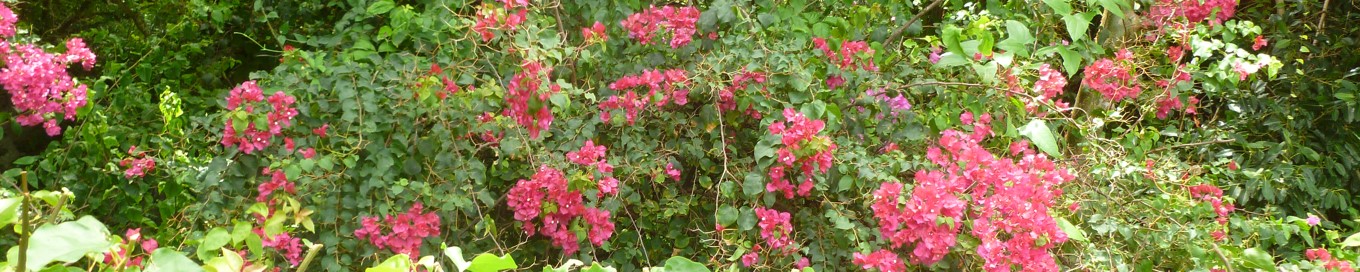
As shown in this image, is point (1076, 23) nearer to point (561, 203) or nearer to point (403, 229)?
point (561, 203)

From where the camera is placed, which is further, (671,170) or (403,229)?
(671,170)

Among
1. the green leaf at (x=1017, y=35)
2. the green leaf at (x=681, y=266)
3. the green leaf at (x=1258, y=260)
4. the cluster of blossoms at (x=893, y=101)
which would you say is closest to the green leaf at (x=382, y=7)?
the cluster of blossoms at (x=893, y=101)

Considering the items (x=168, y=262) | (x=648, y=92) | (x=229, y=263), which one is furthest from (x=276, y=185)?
(x=168, y=262)

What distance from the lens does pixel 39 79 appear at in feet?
8.57

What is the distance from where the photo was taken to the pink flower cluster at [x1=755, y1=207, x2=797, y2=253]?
6.79 feet

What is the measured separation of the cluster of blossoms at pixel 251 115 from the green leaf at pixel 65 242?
1328 millimetres

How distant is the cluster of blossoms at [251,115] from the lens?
2.00 metres

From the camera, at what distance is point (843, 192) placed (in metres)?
2.21

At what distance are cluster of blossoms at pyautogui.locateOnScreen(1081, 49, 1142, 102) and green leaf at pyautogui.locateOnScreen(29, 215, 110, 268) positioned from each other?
7.36 feet

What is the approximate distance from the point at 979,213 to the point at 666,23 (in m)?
0.68

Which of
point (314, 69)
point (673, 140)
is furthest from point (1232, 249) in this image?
point (314, 69)

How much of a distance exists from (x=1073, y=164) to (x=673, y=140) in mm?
1019

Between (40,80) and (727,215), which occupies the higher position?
(727,215)

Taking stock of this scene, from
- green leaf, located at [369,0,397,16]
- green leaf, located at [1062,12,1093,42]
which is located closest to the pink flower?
green leaf, located at [369,0,397,16]
